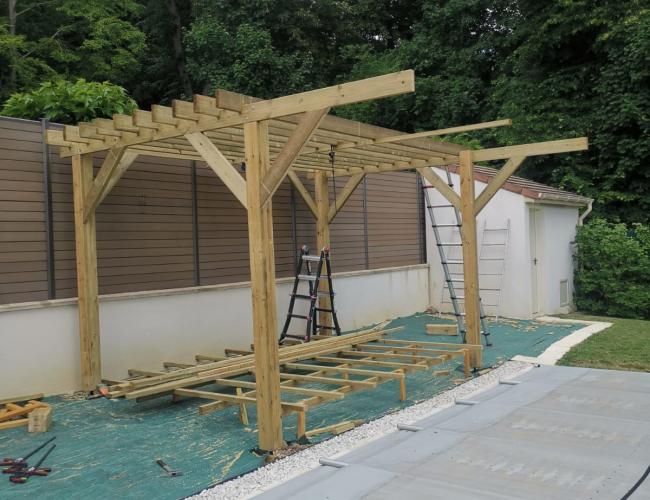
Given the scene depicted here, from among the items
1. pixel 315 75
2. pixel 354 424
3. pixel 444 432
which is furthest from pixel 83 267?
pixel 315 75

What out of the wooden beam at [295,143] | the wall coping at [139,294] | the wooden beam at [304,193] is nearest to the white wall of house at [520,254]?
the wall coping at [139,294]

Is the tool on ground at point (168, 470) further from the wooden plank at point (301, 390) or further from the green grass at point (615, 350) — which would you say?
the green grass at point (615, 350)

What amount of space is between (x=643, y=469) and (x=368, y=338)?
14.0ft

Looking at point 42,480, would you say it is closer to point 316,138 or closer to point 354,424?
point 354,424

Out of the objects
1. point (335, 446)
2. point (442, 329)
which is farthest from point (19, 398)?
point (442, 329)

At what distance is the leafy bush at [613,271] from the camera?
460 inches

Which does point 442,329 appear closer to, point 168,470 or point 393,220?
point 393,220

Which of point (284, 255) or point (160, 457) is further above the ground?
point (284, 255)

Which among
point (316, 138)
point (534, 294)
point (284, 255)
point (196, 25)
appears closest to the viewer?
point (316, 138)

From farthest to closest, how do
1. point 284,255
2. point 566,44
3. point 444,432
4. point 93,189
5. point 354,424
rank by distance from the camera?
1. point 566,44
2. point 284,255
3. point 93,189
4. point 354,424
5. point 444,432

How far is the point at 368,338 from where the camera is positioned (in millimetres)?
7848

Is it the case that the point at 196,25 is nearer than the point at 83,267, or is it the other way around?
the point at 83,267

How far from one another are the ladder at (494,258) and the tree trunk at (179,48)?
43.3 ft

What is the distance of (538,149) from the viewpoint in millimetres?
7090
